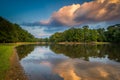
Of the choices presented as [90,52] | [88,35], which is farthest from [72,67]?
[88,35]

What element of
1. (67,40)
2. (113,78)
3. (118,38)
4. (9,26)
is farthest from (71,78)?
(67,40)

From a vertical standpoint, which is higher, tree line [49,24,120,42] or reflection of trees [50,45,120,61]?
tree line [49,24,120,42]

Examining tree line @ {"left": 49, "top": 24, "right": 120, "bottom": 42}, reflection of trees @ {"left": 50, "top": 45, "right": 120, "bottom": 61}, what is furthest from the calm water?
tree line @ {"left": 49, "top": 24, "right": 120, "bottom": 42}

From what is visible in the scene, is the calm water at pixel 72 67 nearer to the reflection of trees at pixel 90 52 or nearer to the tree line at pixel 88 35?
the reflection of trees at pixel 90 52

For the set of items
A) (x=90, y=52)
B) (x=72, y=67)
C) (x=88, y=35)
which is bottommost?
(x=72, y=67)

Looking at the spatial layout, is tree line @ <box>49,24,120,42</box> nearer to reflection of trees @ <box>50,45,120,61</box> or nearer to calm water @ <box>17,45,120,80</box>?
reflection of trees @ <box>50,45,120,61</box>

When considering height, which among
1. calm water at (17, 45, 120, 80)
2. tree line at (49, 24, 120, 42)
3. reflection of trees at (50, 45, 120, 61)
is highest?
tree line at (49, 24, 120, 42)

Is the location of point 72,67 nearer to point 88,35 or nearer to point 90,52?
point 90,52

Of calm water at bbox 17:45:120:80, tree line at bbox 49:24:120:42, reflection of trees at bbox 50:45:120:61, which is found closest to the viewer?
calm water at bbox 17:45:120:80

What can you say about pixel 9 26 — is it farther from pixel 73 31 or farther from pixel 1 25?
pixel 73 31

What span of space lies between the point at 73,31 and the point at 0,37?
266 feet

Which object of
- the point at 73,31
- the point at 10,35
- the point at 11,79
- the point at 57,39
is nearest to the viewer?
the point at 11,79

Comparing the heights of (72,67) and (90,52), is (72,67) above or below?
below

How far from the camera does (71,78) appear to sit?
16.4 m
